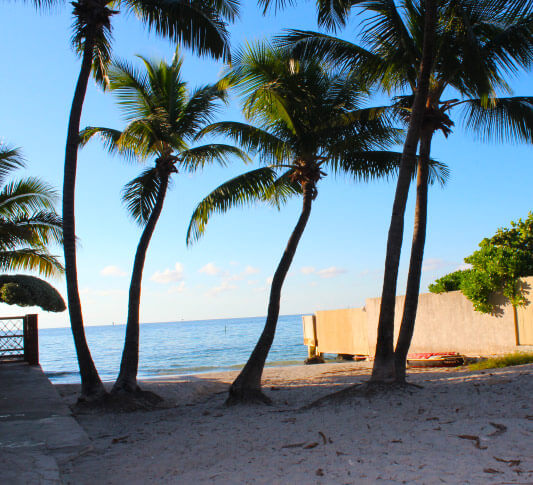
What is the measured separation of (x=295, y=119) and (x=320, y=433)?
267 inches

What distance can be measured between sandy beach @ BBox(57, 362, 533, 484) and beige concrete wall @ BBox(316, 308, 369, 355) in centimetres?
1244

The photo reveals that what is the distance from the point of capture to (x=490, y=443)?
4.24 m

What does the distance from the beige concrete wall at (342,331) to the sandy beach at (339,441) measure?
12.4 meters

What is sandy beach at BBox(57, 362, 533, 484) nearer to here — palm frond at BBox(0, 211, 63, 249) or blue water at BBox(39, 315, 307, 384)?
palm frond at BBox(0, 211, 63, 249)

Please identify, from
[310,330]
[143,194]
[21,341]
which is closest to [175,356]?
[310,330]

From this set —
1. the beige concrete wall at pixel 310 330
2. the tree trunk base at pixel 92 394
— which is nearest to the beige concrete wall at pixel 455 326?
the beige concrete wall at pixel 310 330

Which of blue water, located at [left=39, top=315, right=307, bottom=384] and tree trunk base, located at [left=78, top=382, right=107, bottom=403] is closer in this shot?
tree trunk base, located at [left=78, top=382, right=107, bottom=403]

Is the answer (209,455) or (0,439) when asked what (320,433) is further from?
(0,439)

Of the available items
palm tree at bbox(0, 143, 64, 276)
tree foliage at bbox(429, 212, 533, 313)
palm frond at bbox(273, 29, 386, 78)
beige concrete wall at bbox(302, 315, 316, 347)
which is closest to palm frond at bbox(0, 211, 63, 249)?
palm tree at bbox(0, 143, 64, 276)

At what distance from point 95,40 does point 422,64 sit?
6.63m

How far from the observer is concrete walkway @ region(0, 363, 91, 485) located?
14.8ft

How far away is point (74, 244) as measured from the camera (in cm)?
914

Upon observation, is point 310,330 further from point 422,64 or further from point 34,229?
point 422,64

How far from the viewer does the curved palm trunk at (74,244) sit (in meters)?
8.96
